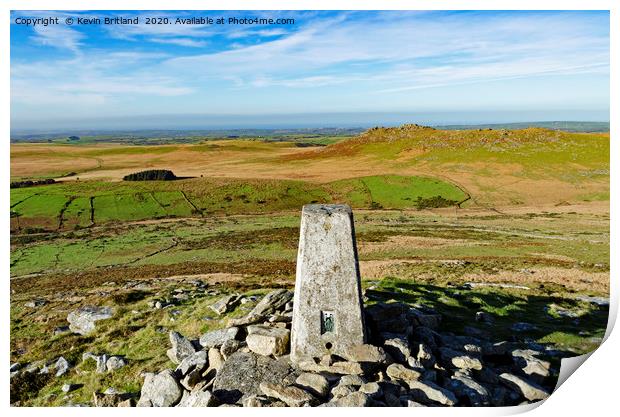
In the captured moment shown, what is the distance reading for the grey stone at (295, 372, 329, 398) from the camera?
1155 cm

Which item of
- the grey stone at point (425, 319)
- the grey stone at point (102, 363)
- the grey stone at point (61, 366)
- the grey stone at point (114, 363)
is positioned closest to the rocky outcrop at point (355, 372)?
the grey stone at point (425, 319)

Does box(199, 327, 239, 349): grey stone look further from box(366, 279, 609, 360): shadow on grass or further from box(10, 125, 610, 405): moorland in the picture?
box(366, 279, 609, 360): shadow on grass

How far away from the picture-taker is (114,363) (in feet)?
52.6

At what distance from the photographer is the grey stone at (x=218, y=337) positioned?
1472 cm

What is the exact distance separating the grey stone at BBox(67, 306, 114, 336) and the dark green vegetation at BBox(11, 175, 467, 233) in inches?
1444

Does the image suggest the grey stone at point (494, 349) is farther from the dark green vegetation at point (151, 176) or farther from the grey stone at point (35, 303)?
the dark green vegetation at point (151, 176)

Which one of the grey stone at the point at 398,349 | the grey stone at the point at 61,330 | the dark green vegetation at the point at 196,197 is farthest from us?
the dark green vegetation at the point at 196,197

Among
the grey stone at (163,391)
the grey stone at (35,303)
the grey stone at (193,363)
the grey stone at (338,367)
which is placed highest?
the grey stone at (338,367)

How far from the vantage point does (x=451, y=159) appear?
86.2 metres

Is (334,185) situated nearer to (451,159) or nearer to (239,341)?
(451,159)

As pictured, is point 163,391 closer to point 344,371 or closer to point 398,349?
point 344,371

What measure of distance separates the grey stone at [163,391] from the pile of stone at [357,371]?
0.09ft

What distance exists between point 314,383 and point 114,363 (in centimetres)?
854
